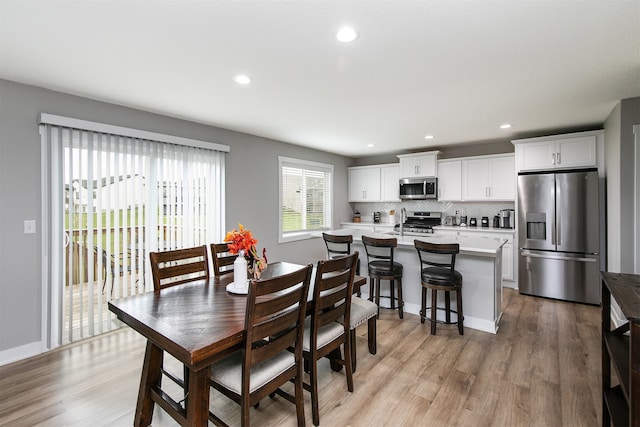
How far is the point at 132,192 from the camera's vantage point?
3.28m

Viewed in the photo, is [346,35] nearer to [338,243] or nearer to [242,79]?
[242,79]

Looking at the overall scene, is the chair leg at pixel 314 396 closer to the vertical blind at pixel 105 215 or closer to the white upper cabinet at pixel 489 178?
the vertical blind at pixel 105 215

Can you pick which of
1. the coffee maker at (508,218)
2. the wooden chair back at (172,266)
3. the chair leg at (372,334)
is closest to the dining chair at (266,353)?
the wooden chair back at (172,266)

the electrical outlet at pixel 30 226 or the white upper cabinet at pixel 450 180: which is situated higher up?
the white upper cabinet at pixel 450 180

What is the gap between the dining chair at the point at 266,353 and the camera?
1447mm

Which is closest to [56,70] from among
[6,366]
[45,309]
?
[45,309]

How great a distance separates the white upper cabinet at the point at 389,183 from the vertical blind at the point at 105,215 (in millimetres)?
3951

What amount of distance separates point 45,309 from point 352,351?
9.48 ft

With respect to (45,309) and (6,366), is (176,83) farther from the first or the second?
(6,366)

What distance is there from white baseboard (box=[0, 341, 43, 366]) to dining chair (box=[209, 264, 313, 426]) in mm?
2310

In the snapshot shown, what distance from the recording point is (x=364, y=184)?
6637mm

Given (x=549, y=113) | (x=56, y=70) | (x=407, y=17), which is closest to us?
(x=407, y=17)

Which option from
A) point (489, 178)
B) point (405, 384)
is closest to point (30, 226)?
point (405, 384)

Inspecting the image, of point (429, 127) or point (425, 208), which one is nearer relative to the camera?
point (429, 127)
